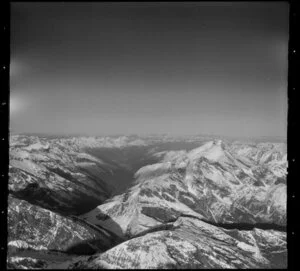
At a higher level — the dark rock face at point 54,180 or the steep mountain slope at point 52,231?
the dark rock face at point 54,180

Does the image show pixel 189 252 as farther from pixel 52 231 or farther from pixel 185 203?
pixel 185 203

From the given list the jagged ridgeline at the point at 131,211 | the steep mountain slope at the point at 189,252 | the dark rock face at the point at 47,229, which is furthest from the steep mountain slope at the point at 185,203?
the steep mountain slope at the point at 189,252

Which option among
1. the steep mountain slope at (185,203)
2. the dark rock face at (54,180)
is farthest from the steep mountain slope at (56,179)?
the steep mountain slope at (185,203)

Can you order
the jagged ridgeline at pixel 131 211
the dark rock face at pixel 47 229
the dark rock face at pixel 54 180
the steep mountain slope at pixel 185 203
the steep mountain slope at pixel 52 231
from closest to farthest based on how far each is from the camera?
1. the jagged ridgeline at pixel 131 211
2. the dark rock face at pixel 47 229
3. the steep mountain slope at pixel 52 231
4. the dark rock face at pixel 54 180
5. the steep mountain slope at pixel 185 203

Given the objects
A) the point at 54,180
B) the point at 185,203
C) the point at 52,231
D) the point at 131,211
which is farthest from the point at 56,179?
the point at 185,203

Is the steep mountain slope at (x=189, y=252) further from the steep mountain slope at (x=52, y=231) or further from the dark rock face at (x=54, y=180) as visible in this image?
the dark rock face at (x=54, y=180)

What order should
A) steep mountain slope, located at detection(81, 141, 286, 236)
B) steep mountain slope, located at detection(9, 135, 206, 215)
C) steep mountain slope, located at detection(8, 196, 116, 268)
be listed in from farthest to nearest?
steep mountain slope, located at detection(81, 141, 286, 236), steep mountain slope, located at detection(9, 135, 206, 215), steep mountain slope, located at detection(8, 196, 116, 268)

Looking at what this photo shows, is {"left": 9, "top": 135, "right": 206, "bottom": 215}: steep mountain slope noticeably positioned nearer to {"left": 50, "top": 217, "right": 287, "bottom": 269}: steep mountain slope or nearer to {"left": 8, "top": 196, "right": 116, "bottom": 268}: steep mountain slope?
{"left": 8, "top": 196, "right": 116, "bottom": 268}: steep mountain slope

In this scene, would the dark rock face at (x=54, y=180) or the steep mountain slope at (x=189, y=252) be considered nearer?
the steep mountain slope at (x=189, y=252)

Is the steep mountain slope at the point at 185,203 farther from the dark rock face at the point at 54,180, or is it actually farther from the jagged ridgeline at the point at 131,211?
the dark rock face at the point at 54,180

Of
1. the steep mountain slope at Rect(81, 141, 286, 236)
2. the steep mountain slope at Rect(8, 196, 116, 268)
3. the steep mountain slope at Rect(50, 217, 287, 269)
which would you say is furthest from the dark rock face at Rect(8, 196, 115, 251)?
the steep mountain slope at Rect(50, 217, 287, 269)

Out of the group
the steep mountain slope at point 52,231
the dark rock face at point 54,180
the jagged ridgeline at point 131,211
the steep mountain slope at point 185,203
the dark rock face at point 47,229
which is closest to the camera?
the jagged ridgeline at point 131,211
